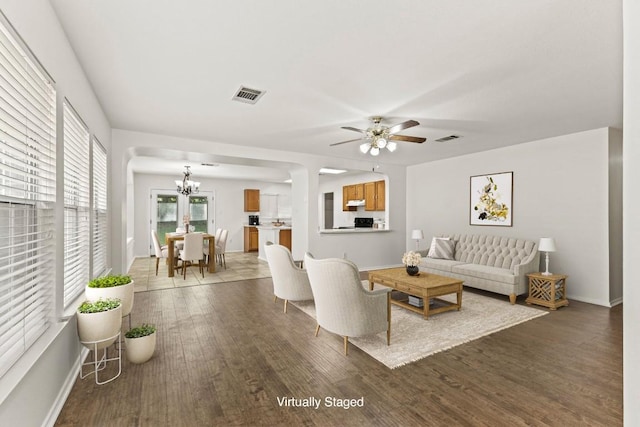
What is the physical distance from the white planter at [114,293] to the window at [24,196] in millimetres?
467

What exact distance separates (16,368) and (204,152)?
4.15 metres

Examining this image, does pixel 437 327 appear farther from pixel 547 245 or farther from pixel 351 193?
pixel 351 193

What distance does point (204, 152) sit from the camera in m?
5.25

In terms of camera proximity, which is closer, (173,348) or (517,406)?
(517,406)

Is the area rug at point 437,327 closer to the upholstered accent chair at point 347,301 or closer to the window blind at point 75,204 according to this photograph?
the upholstered accent chair at point 347,301

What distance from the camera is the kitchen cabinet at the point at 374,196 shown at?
313 inches

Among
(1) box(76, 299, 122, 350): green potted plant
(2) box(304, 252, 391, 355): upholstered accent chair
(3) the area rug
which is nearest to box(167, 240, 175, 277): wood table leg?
(3) the area rug

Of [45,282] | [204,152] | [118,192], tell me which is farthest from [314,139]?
[45,282]

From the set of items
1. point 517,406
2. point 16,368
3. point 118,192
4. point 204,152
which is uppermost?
point 204,152

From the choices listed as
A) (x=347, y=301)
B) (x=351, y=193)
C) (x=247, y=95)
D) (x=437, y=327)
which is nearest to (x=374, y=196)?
(x=351, y=193)

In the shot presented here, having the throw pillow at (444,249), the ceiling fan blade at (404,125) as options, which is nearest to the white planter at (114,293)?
the ceiling fan blade at (404,125)

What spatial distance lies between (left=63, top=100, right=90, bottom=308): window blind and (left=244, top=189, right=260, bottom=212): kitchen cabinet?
7.74 m

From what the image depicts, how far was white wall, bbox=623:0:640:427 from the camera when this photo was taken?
2.46 feet

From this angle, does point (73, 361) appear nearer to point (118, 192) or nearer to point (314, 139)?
point (118, 192)
